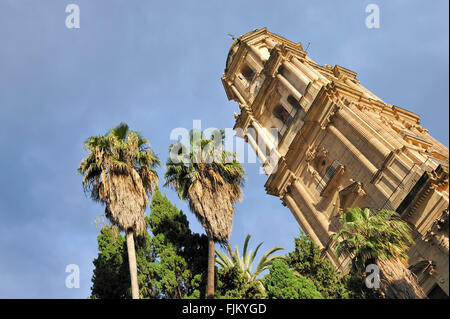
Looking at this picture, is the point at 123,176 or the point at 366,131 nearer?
the point at 123,176

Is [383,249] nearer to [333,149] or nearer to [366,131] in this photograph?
[366,131]

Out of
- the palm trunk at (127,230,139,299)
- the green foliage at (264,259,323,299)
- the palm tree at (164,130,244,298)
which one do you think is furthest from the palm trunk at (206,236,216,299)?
the green foliage at (264,259,323,299)

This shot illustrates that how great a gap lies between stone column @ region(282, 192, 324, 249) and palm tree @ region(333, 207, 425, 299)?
11345 millimetres

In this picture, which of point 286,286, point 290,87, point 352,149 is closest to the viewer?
point 286,286

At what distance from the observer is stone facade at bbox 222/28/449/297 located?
19.0m

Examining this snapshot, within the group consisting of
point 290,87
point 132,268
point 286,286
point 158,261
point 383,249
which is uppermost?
point 290,87

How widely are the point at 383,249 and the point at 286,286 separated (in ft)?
14.4

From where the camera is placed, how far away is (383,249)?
591 inches

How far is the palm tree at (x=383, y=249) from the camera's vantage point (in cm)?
1420

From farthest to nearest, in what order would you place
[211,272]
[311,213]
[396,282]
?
[311,213] → [211,272] → [396,282]

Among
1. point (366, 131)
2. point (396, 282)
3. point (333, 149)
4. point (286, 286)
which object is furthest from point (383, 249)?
point (333, 149)

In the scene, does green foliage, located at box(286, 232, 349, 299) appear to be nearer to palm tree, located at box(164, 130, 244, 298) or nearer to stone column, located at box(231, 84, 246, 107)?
palm tree, located at box(164, 130, 244, 298)

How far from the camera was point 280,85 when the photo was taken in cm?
3503
